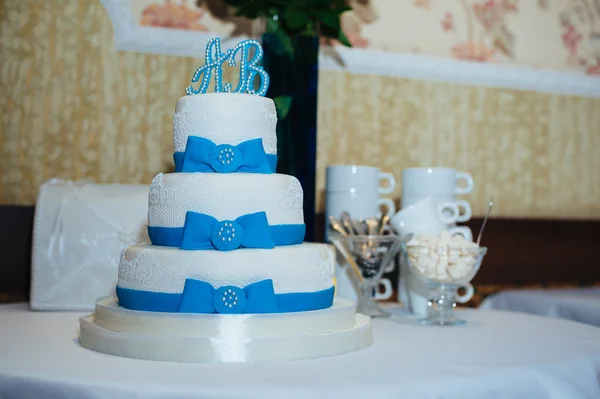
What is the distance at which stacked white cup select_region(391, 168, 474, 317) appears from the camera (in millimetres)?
1868

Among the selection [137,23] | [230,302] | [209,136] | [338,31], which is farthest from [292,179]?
[137,23]

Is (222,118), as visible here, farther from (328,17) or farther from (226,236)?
(328,17)

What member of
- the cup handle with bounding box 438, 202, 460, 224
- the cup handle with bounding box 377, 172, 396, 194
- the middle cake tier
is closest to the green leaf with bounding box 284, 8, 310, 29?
the cup handle with bounding box 377, 172, 396, 194

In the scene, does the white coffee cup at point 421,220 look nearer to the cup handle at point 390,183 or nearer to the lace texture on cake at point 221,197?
the cup handle at point 390,183

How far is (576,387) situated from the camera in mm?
1203

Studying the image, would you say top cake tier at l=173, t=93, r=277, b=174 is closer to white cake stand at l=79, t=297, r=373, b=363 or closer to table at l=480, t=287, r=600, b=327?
white cake stand at l=79, t=297, r=373, b=363

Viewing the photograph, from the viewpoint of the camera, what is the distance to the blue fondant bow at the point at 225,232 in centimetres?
129

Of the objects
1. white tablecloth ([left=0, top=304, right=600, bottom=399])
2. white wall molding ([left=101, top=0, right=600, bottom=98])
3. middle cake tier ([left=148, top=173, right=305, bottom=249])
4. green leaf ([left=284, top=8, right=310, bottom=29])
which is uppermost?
green leaf ([left=284, top=8, right=310, bottom=29])

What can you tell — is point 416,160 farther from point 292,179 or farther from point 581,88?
point 292,179

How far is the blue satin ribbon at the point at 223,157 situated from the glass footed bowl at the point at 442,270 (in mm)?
465

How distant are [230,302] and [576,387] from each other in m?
0.56

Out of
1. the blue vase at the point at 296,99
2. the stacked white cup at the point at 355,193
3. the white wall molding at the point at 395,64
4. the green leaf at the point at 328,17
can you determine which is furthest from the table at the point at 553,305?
the green leaf at the point at 328,17

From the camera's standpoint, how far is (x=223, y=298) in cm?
126

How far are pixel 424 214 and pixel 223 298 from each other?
2.52ft
